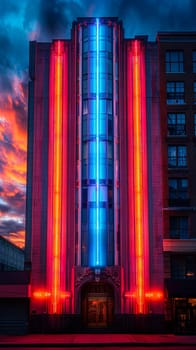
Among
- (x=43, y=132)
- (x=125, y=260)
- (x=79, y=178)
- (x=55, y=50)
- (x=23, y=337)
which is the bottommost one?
(x=23, y=337)

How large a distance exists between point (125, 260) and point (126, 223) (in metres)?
3.40

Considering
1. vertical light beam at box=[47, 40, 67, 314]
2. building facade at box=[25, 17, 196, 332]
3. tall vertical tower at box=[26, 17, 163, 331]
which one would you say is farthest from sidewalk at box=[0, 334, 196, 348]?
vertical light beam at box=[47, 40, 67, 314]

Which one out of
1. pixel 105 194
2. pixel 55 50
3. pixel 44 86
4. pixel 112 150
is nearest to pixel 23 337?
pixel 105 194

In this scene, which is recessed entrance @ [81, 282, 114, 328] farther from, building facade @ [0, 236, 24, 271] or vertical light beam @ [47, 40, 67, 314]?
Answer: building facade @ [0, 236, 24, 271]

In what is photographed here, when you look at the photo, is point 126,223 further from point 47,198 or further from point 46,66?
point 46,66

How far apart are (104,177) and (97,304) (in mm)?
11708

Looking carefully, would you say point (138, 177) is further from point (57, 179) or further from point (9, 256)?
point (9, 256)

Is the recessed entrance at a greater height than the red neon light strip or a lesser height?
lesser

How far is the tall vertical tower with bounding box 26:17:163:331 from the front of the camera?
163 ft

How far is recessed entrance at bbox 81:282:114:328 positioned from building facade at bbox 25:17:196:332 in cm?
9

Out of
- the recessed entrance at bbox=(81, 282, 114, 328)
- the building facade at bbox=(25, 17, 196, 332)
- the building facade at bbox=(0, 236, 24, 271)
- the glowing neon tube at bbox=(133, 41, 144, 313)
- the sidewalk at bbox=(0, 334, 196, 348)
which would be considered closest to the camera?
the sidewalk at bbox=(0, 334, 196, 348)

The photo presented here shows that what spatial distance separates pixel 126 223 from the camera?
168 ft

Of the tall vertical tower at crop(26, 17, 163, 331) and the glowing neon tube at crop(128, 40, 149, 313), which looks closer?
the tall vertical tower at crop(26, 17, 163, 331)

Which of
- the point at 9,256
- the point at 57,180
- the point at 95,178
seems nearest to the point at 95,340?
the point at 95,178
